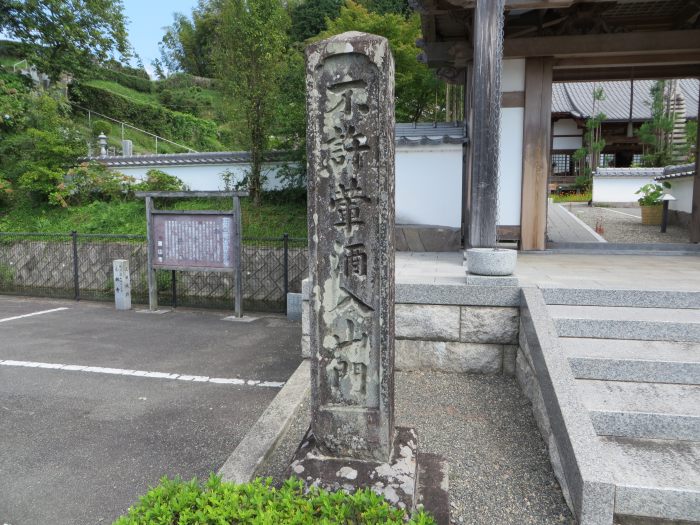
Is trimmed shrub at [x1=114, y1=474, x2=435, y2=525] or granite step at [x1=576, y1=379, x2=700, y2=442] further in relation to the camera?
granite step at [x1=576, y1=379, x2=700, y2=442]

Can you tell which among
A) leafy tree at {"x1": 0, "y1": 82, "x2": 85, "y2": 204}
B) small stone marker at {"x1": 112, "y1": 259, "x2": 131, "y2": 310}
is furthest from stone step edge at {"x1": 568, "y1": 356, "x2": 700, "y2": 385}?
leafy tree at {"x1": 0, "y1": 82, "x2": 85, "y2": 204}

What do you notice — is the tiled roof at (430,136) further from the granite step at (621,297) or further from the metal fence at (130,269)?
the granite step at (621,297)

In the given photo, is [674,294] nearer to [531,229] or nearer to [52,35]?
[531,229]

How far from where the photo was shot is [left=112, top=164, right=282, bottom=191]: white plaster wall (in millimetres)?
15352

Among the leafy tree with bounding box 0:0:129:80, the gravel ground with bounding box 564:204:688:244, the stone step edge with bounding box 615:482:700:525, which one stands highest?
the leafy tree with bounding box 0:0:129:80

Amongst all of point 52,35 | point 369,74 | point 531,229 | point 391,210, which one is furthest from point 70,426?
point 52,35

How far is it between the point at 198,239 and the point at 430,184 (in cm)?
456

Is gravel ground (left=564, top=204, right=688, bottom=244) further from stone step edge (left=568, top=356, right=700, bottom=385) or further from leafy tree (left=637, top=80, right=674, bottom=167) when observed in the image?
leafy tree (left=637, top=80, right=674, bottom=167)

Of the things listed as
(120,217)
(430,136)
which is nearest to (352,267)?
(430,136)

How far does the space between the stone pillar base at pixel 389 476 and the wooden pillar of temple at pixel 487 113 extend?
2969 millimetres

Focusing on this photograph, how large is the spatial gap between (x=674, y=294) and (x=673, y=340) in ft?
2.06

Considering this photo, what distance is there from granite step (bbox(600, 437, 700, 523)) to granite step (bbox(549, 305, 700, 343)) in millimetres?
1229

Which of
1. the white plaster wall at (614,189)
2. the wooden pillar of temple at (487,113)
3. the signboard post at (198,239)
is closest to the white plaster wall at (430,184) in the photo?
the signboard post at (198,239)

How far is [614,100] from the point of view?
30.0m
